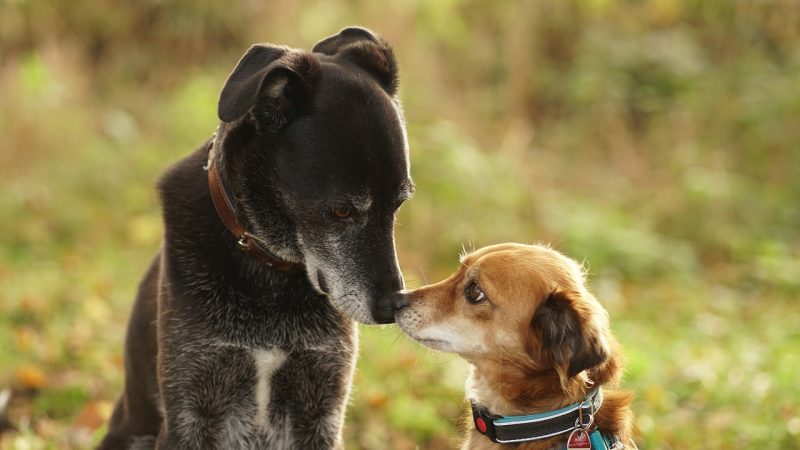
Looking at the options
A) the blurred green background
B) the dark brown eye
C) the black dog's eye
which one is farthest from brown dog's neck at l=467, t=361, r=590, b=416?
the blurred green background

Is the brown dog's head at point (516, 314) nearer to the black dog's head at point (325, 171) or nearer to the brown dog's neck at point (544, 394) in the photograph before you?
the brown dog's neck at point (544, 394)

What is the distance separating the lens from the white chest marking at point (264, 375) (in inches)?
147

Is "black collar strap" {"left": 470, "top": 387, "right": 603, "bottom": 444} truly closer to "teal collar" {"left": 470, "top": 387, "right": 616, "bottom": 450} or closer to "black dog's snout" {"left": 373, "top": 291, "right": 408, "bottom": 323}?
"teal collar" {"left": 470, "top": 387, "right": 616, "bottom": 450}

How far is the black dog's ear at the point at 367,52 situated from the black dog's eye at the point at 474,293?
0.94m

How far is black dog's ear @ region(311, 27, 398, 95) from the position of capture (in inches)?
155

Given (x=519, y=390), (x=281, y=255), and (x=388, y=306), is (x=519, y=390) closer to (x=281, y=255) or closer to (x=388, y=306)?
(x=388, y=306)

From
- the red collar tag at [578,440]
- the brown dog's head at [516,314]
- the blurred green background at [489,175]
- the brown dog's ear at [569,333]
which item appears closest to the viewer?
the brown dog's ear at [569,333]

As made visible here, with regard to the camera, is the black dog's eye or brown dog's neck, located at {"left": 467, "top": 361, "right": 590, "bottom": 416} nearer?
brown dog's neck, located at {"left": 467, "top": 361, "right": 590, "bottom": 416}

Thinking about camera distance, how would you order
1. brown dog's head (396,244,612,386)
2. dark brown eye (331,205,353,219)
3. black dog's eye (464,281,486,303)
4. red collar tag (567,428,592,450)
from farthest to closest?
black dog's eye (464,281,486,303) < dark brown eye (331,205,353,219) < red collar tag (567,428,592,450) < brown dog's head (396,244,612,386)

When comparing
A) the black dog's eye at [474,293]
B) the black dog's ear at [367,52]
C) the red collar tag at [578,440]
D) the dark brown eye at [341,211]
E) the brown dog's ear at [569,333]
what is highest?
the black dog's ear at [367,52]

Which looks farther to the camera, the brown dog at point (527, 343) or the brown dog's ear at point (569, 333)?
the brown dog at point (527, 343)

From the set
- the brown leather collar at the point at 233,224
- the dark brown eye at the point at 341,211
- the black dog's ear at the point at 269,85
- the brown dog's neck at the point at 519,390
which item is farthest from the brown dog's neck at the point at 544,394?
the black dog's ear at the point at 269,85

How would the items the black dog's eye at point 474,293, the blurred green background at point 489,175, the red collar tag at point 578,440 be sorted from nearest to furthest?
the red collar tag at point 578,440 → the black dog's eye at point 474,293 → the blurred green background at point 489,175

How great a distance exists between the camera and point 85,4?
12.8 m
